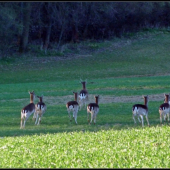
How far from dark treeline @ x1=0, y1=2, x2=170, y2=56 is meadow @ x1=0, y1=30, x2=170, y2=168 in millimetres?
2329

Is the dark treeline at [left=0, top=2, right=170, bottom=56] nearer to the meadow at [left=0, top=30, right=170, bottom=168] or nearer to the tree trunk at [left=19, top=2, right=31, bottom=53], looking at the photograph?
the tree trunk at [left=19, top=2, right=31, bottom=53]

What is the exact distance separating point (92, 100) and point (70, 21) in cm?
2586

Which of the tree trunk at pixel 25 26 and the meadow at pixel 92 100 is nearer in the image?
the meadow at pixel 92 100

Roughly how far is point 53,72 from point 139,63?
9.60 metres

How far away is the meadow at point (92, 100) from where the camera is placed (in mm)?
8641

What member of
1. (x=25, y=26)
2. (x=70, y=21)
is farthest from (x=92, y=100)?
(x=70, y=21)

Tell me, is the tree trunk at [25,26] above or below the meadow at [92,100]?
above

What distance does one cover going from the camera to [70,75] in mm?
37531

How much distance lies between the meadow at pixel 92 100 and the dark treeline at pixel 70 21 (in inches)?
91.7

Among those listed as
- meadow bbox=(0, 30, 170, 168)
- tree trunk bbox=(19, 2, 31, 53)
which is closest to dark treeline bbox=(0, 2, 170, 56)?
tree trunk bbox=(19, 2, 31, 53)

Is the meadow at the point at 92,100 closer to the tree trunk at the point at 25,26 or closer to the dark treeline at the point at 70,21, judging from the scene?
the tree trunk at the point at 25,26

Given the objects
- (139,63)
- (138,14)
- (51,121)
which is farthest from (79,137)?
(138,14)

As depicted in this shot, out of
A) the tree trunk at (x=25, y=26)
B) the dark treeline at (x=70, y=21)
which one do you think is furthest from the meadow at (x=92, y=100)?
the dark treeline at (x=70, y=21)

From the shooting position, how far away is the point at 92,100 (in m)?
23.0
